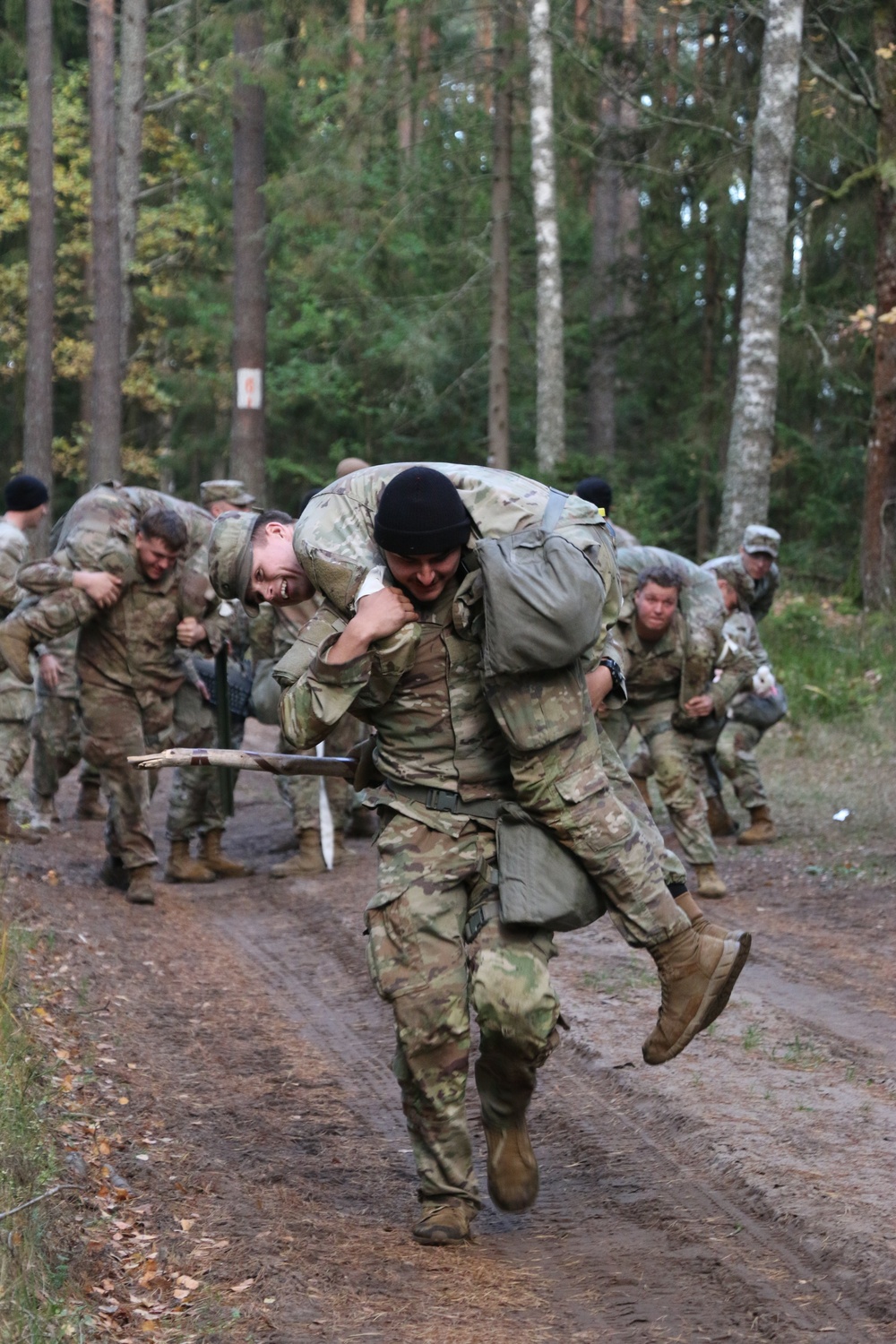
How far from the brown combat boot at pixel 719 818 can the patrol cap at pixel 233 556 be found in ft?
24.0

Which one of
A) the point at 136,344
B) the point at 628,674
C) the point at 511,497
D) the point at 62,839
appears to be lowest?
the point at 62,839

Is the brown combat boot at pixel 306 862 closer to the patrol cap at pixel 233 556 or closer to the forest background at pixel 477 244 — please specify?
the patrol cap at pixel 233 556

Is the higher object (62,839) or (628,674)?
(628,674)

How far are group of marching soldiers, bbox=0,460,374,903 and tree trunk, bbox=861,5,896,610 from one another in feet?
28.3

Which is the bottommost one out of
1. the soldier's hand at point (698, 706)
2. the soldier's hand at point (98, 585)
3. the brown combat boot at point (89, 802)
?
the brown combat boot at point (89, 802)

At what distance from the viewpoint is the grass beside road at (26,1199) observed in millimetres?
3662

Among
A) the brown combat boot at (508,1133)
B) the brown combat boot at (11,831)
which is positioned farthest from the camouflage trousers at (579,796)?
the brown combat boot at (11,831)

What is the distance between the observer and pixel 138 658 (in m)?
9.59

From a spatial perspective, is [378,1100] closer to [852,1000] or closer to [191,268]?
[852,1000]

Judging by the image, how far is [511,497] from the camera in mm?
4633

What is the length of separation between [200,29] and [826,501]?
11.5m

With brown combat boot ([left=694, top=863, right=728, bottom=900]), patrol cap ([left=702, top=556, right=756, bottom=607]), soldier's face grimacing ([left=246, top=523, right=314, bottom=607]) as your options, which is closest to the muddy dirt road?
brown combat boot ([left=694, top=863, right=728, bottom=900])

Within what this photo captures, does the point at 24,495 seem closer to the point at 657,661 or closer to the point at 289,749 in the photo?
the point at 289,749

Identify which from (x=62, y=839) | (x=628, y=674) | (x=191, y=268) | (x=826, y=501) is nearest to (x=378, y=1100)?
(x=628, y=674)
